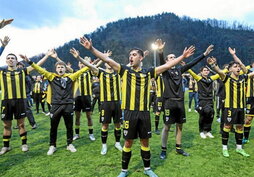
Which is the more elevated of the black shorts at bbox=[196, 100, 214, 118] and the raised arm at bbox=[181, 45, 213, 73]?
the raised arm at bbox=[181, 45, 213, 73]

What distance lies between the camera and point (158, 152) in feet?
20.9

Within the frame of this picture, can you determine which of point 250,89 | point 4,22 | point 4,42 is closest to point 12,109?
point 4,42

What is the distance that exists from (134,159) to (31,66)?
4.04 metres

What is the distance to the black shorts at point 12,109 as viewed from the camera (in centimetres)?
630

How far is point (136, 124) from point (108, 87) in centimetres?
222

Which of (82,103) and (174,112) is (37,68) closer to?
(82,103)

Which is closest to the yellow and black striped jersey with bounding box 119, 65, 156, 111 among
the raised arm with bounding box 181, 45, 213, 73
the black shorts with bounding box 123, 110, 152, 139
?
the black shorts with bounding box 123, 110, 152, 139

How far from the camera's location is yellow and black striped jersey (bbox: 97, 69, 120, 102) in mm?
6438

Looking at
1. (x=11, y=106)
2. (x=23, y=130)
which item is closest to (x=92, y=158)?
(x=23, y=130)

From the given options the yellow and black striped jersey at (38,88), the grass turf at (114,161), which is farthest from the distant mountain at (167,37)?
the grass turf at (114,161)

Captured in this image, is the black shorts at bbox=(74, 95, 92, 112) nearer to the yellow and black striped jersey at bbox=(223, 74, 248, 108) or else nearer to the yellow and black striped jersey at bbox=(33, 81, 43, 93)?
the yellow and black striped jersey at bbox=(223, 74, 248, 108)

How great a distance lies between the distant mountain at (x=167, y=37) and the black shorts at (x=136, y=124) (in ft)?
238

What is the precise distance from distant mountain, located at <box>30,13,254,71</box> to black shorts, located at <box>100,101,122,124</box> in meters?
70.6

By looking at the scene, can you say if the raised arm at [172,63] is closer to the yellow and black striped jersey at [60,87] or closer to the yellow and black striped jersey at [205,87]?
the yellow and black striped jersey at [60,87]
